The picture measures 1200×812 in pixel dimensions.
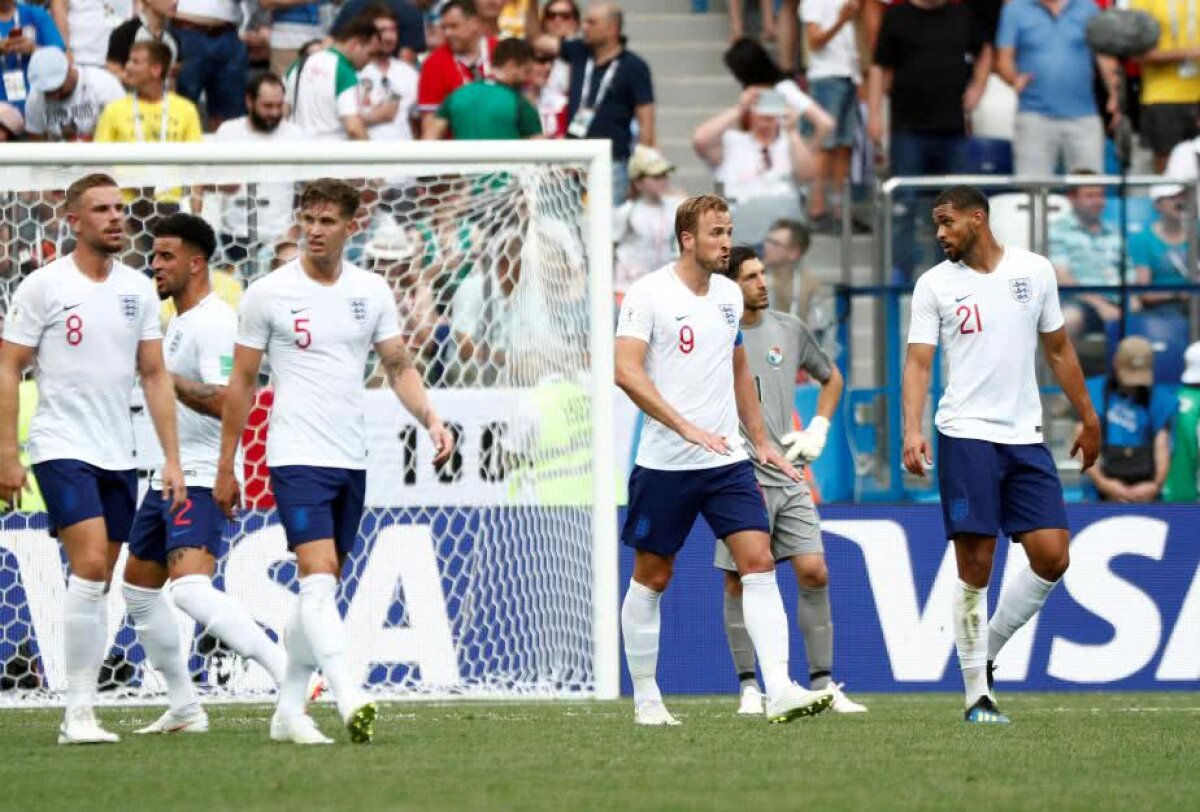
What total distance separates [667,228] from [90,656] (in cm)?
776

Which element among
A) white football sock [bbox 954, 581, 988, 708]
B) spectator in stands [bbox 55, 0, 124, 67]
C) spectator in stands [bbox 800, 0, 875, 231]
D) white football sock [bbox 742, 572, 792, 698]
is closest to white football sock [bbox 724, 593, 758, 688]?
white football sock [bbox 954, 581, 988, 708]

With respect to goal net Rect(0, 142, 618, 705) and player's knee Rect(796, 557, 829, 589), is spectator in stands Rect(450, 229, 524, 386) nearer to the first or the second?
goal net Rect(0, 142, 618, 705)

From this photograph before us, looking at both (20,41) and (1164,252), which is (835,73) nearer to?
(1164,252)

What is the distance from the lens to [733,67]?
1727 centimetres

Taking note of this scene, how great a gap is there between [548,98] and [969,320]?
787 centimetres

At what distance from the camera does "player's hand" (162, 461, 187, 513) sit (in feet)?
30.8

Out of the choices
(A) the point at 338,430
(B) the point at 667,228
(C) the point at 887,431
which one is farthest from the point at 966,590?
(B) the point at 667,228

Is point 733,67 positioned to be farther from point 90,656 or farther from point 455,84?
point 90,656

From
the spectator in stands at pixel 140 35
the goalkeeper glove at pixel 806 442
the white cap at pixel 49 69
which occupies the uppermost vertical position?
the spectator in stands at pixel 140 35

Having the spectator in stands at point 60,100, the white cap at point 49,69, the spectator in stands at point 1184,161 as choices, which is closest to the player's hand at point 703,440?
the spectator in stands at point 1184,161

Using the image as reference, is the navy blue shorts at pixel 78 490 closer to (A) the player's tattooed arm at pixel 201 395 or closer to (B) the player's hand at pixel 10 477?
(B) the player's hand at pixel 10 477

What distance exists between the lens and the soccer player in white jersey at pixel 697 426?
9.70m

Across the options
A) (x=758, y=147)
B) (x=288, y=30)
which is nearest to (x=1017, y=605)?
(x=758, y=147)

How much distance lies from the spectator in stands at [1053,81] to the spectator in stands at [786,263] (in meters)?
2.11
